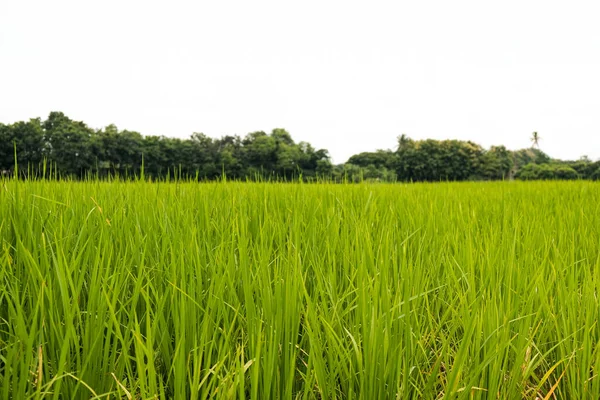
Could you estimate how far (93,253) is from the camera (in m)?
1.24

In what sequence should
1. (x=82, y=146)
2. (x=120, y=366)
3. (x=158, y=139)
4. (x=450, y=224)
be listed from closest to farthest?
1. (x=120, y=366)
2. (x=450, y=224)
3. (x=82, y=146)
4. (x=158, y=139)

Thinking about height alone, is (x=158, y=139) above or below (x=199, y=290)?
above

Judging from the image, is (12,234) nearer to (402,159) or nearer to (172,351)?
(172,351)

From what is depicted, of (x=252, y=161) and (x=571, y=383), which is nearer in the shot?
(x=571, y=383)

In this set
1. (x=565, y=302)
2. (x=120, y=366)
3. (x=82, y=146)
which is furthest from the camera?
(x=82, y=146)

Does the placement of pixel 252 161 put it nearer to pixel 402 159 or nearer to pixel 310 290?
pixel 402 159

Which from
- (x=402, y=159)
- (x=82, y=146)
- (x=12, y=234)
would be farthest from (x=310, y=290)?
(x=402, y=159)

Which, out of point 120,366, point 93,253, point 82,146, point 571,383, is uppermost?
point 82,146

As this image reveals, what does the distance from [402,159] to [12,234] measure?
51.2m

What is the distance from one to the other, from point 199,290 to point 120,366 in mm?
238

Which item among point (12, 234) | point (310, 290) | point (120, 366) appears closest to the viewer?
point (120, 366)

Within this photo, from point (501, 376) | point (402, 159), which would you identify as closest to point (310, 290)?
point (501, 376)

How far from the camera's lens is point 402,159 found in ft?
165

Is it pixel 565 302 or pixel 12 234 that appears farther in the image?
pixel 12 234
